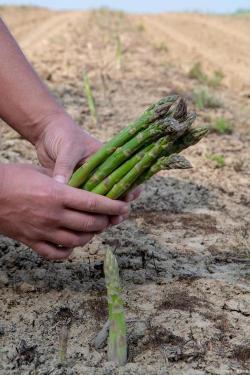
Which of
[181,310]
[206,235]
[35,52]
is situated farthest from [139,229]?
[35,52]

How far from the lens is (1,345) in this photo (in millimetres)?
2045

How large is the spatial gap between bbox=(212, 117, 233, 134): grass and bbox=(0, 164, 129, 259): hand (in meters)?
2.78

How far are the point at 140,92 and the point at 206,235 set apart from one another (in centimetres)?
323

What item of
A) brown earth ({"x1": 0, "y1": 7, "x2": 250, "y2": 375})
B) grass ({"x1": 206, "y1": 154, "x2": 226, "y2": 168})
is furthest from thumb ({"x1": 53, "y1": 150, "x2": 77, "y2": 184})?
grass ({"x1": 206, "y1": 154, "x2": 226, "y2": 168})

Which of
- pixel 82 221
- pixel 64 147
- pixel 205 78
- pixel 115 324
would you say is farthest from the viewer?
pixel 205 78

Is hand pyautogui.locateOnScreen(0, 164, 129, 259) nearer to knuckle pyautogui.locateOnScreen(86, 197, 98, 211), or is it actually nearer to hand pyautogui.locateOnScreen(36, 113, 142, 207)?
knuckle pyautogui.locateOnScreen(86, 197, 98, 211)

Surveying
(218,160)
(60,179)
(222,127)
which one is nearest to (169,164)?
(60,179)

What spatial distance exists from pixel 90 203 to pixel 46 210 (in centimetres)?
16

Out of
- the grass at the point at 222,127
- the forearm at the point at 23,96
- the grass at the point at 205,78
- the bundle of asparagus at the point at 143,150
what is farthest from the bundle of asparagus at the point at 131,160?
the grass at the point at 205,78

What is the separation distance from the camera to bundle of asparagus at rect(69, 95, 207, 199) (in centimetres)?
202

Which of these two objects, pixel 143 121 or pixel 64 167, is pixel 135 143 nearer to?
pixel 143 121

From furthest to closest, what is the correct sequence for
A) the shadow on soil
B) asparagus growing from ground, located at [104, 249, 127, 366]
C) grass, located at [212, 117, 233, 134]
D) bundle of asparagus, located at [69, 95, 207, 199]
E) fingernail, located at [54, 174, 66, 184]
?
grass, located at [212, 117, 233, 134] → the shadow on soil → fingernail, located at [54, 174, 66, 184] → bundle of asparagus, located at [69, 95, 207, 199] → asparagus growing from ground, located at [104, 249, 127, 366]

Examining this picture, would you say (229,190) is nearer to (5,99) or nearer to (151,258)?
(151,258)

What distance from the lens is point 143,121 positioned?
6.73 feet
